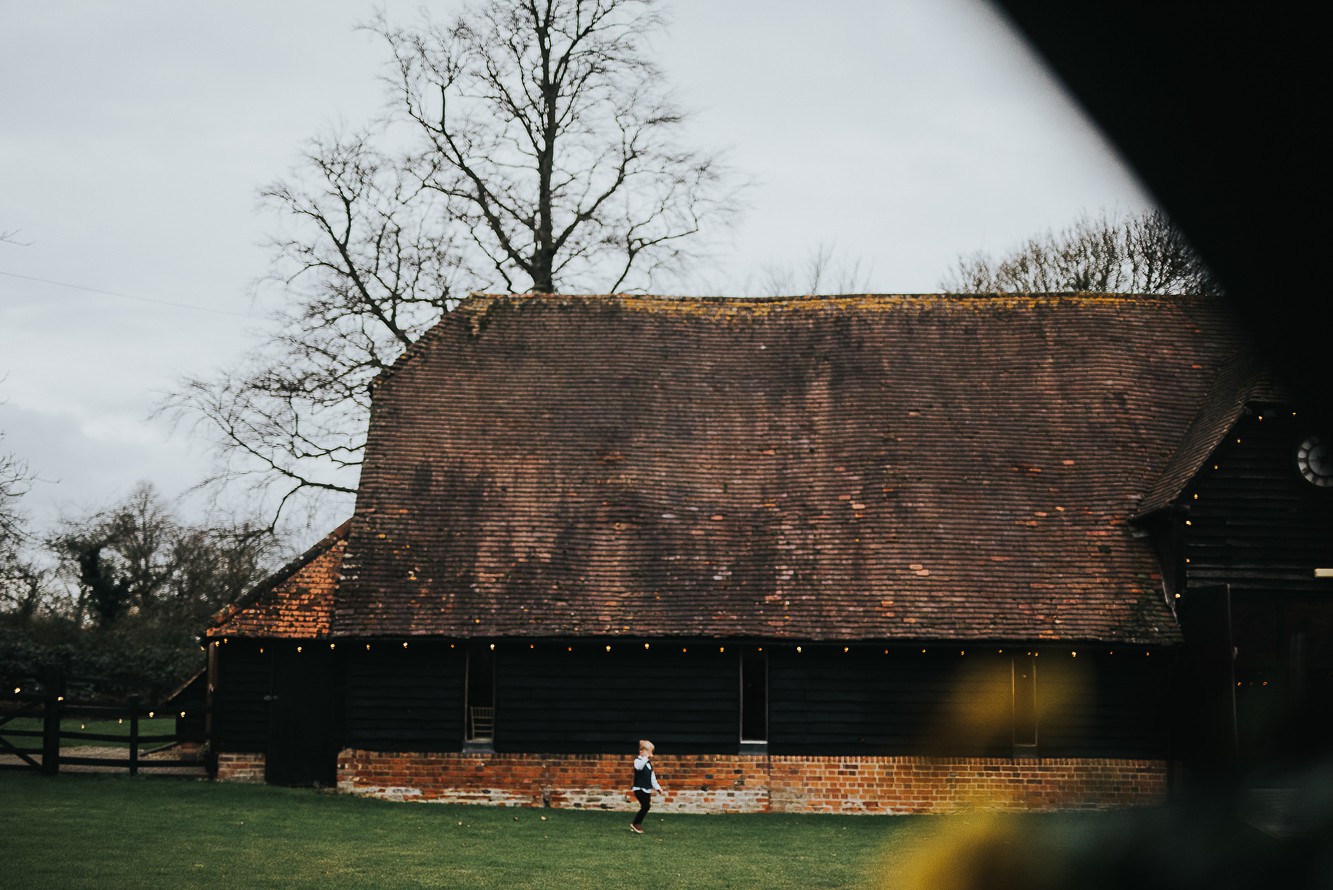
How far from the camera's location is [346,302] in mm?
29375

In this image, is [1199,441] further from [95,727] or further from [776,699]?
[95,727]

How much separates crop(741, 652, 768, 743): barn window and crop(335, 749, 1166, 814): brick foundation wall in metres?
0.55

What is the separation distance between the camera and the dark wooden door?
21.8 m

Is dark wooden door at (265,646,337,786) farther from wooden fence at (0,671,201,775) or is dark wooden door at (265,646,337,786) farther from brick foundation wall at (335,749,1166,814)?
wooden fence at (0,671,201,775)

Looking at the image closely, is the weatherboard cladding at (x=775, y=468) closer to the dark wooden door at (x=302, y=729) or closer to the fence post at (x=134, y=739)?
the dark wooden door at (x=302, y=729)

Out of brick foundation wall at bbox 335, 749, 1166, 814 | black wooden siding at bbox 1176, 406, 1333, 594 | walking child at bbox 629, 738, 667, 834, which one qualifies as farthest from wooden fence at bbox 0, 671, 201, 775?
black wooden siding at bbox 1176, 406, 1333, 594

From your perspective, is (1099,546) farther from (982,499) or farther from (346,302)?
(346,302)

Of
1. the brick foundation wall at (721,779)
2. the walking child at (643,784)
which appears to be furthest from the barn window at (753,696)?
the walking child at (643,784)

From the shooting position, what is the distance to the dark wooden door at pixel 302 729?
21.8 metres

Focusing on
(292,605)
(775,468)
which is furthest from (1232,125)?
(292,605)

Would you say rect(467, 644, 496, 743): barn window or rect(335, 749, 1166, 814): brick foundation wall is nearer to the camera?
rect(335, 749, 1166, 814): brick foundation wall

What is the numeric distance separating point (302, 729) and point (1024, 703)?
1212 cm

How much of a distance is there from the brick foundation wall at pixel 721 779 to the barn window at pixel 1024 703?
50 cm

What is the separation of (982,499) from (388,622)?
33.4ft
